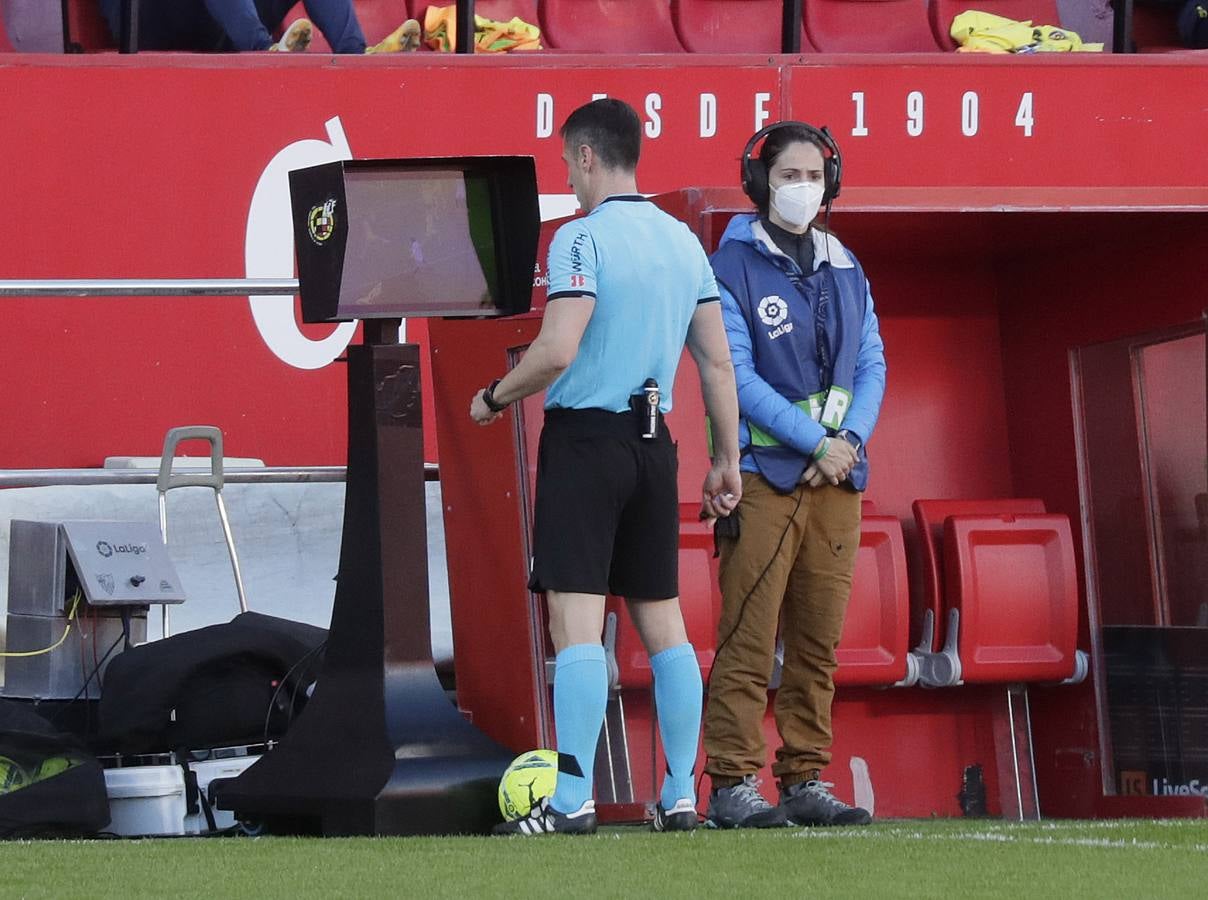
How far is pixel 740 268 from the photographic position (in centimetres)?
533

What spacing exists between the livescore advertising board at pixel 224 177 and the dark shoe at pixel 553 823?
3416 mm

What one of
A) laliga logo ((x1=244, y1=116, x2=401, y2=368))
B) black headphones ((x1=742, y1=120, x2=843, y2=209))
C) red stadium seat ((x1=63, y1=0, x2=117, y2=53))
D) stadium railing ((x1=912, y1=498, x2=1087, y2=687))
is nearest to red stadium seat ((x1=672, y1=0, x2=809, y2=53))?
laliga logo ((x1=244, y1=116, x2=401, y2=368))

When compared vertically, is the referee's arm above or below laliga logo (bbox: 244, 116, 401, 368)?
below

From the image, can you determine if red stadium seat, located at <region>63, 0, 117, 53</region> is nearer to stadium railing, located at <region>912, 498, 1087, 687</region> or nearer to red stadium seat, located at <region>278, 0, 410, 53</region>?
red stadium seat, located at <region>278, 0, 410, 53</region>

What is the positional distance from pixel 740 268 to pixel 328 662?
146cm

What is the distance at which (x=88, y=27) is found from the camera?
30.3ft

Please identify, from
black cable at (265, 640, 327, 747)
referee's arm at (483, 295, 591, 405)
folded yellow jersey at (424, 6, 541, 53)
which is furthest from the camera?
folded yellow jersey at (424, 6, 541, 53)

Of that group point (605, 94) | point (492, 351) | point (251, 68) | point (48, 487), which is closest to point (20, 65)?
point (251, 68)

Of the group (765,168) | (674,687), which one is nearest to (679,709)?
(674,687)

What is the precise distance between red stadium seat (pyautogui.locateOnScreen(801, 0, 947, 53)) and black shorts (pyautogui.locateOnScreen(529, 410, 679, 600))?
5.72 meters

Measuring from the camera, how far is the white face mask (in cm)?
526

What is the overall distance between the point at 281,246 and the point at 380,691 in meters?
3.44

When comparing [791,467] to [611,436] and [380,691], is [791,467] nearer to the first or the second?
[611,436]

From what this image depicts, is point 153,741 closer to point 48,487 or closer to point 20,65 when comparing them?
point 48,487
